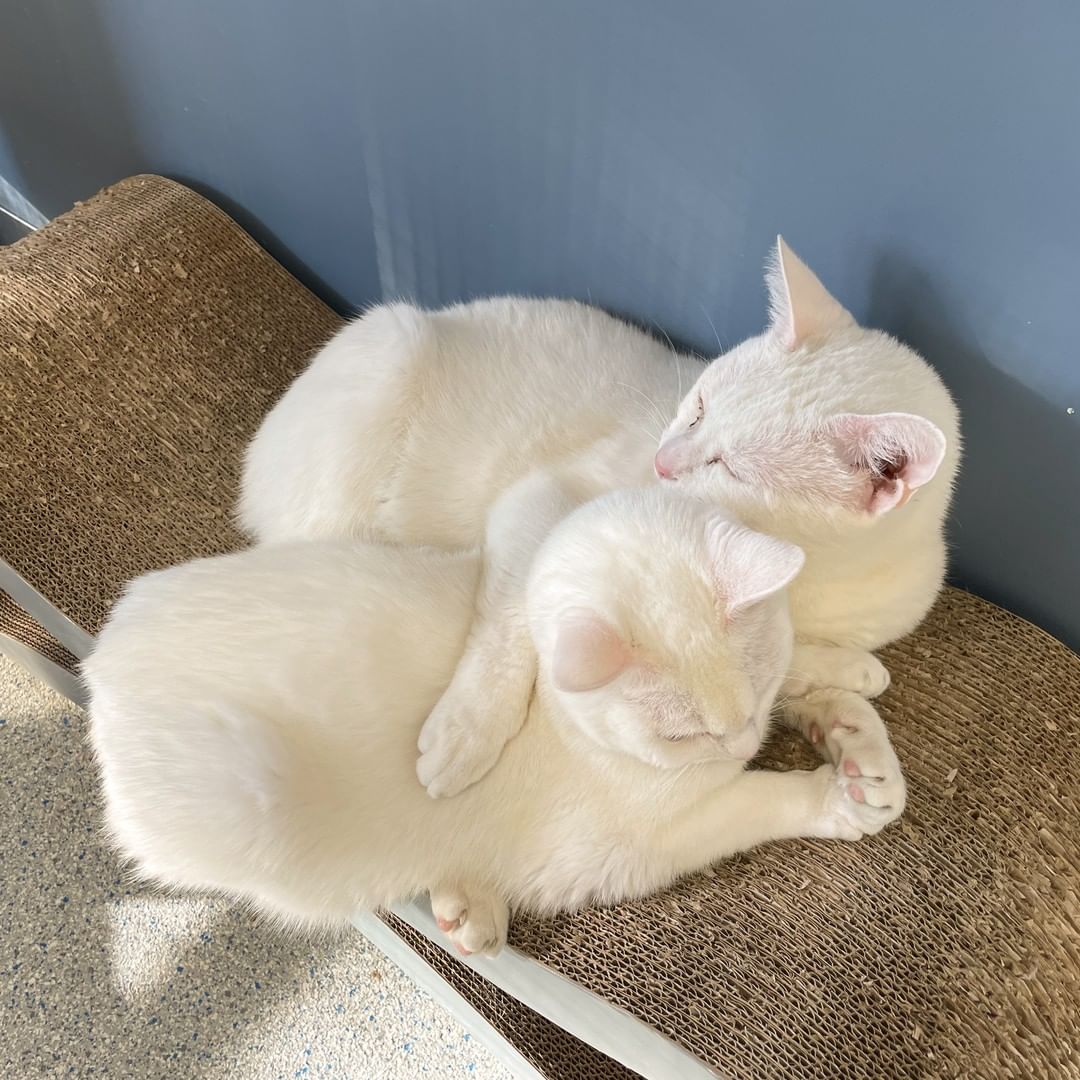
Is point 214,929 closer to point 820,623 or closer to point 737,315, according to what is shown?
A: point 820,623

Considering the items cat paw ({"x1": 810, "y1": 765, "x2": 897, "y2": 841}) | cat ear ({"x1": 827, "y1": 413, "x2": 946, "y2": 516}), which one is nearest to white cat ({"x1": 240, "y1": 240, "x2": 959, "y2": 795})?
cat ear ({"x1": 827, "y1": 413, "x2": 946, "y2": 516})

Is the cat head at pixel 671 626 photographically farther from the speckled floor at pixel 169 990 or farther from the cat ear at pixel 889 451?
the speckled floor at pixel 169 990

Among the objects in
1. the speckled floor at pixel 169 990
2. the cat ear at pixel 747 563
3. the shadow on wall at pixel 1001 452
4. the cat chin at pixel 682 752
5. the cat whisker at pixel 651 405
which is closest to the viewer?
the cat ear at pixel 747 563

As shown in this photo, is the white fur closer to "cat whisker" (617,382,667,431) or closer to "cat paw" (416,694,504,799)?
"cat whisker" (617,382,667,431)

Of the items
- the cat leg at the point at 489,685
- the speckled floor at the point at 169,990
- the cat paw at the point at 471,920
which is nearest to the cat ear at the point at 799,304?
the cat leg at the point at 489,685

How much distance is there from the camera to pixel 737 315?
1.12 meters

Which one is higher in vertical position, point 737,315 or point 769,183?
point 769,183

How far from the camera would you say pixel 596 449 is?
1117 millimetres

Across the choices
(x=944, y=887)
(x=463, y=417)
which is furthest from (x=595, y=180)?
(x=944, y=887)

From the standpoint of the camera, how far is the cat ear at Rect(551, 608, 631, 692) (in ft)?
2.28

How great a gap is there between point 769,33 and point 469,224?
0.58 m

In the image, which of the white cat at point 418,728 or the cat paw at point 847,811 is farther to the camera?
the cat paw at point 847,811

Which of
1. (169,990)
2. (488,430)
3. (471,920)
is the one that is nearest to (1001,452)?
(488,430)

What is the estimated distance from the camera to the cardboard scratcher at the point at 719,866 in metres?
0.82
